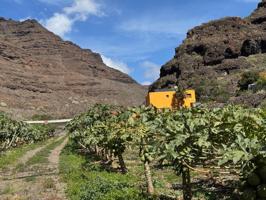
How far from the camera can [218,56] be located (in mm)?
125062

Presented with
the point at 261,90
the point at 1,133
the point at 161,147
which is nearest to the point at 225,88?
the point at 261,90

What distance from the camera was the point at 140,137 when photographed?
1817 cm

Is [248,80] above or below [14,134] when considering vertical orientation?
above

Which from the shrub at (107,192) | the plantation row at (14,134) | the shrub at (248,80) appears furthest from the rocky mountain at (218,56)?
the shrub at (107,192)

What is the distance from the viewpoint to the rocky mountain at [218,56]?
349 feet

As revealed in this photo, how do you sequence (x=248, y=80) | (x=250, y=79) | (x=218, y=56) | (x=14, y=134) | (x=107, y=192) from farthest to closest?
(x=218, y=56), (x=248, y=80), (x=250, y=79), (x=14, y=134), (x=107, y=192)

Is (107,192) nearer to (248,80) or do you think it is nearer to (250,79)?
(250,79)

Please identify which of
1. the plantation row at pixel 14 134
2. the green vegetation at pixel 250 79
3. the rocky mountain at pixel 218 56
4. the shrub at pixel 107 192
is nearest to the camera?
the shrub at pixel 107 192

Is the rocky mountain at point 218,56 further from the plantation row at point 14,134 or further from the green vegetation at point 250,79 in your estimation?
the plantation row at point 14,134

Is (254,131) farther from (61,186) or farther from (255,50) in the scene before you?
(255,50)

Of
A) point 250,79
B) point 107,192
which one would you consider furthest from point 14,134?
point 107,192

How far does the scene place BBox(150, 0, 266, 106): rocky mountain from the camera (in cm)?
10638

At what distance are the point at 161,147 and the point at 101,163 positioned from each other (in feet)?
70.3

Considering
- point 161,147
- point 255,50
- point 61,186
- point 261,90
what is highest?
point 255,50
